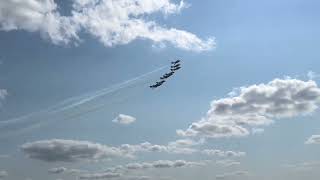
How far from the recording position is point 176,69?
108688mm

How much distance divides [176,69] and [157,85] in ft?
34.9

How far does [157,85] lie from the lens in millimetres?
113375
